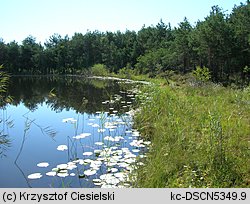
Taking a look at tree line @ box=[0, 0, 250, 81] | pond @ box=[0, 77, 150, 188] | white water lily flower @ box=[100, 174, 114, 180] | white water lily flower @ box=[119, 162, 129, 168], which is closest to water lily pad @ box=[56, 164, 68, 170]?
pond @ box=[0, 77, 150, 188]

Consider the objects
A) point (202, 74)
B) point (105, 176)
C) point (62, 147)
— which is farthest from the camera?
point (202, 74)

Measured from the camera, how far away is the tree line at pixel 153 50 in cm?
2978

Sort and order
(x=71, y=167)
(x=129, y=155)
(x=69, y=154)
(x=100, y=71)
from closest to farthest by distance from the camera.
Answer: (x=71, y=167) < (x=129, y=155) < (x=69, y=154) < (x=100, y=71)

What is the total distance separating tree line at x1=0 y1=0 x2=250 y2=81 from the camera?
29.8 m

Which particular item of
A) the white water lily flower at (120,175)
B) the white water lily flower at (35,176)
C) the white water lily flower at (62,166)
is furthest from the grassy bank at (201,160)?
the white water lily flower at (35,176)

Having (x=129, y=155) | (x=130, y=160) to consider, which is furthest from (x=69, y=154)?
(x=130, y=160)

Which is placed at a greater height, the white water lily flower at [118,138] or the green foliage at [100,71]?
the green foliage at [100,71]

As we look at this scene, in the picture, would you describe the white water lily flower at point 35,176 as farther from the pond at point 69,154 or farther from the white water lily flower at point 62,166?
the white water lily flower at point 62,166

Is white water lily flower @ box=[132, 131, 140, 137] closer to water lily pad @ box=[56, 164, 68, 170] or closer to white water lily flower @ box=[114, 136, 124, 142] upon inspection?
white water lily flower @ box=[114, 136, 124, 142]

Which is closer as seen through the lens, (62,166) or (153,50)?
(62,166)

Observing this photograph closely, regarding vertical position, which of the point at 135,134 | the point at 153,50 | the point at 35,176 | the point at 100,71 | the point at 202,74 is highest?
the point at 153,50

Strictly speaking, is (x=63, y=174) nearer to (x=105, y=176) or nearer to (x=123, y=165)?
(x=105, y=176)

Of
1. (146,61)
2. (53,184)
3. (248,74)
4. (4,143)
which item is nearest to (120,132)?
(4,143)

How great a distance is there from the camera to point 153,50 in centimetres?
4588
